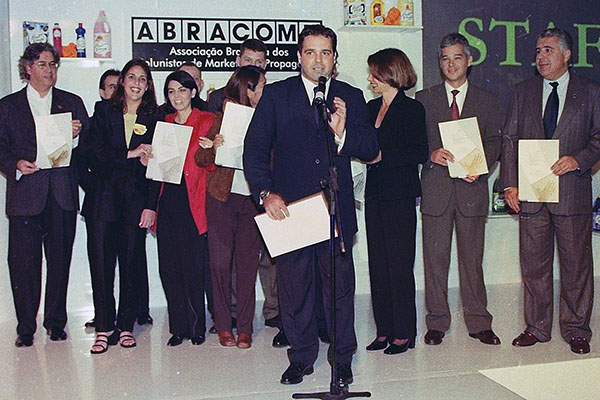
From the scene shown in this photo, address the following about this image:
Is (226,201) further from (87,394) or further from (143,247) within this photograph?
(87,394)

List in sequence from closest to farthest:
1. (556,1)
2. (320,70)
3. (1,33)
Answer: (320,70), (1,33), (556,1)

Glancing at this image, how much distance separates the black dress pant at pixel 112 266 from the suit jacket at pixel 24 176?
11.2 inches

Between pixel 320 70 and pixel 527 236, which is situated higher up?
pixel 320 70

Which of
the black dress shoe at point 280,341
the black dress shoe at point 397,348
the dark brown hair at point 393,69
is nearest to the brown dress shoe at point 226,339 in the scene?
the black dress shoe at point 280,341

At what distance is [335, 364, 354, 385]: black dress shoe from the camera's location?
3412mm

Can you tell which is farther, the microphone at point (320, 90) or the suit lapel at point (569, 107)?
the suit lapel at point (569, 107)

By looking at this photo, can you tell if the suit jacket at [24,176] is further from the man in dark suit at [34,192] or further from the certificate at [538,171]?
the certificate at [538,171]

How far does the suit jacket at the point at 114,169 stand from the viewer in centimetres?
412

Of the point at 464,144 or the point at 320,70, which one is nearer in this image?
the point at 320,70

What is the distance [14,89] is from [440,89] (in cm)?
281

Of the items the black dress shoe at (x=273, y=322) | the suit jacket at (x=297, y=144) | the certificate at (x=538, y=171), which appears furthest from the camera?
the black dress shoe at (x=273, y=322)

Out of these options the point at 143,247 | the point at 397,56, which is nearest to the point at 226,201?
the point at 143,247

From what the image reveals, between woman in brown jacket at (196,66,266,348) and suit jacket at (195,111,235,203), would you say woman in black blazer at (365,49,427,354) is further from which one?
suit jacket at (195,111,235,203)

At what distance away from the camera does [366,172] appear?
13.5ft
